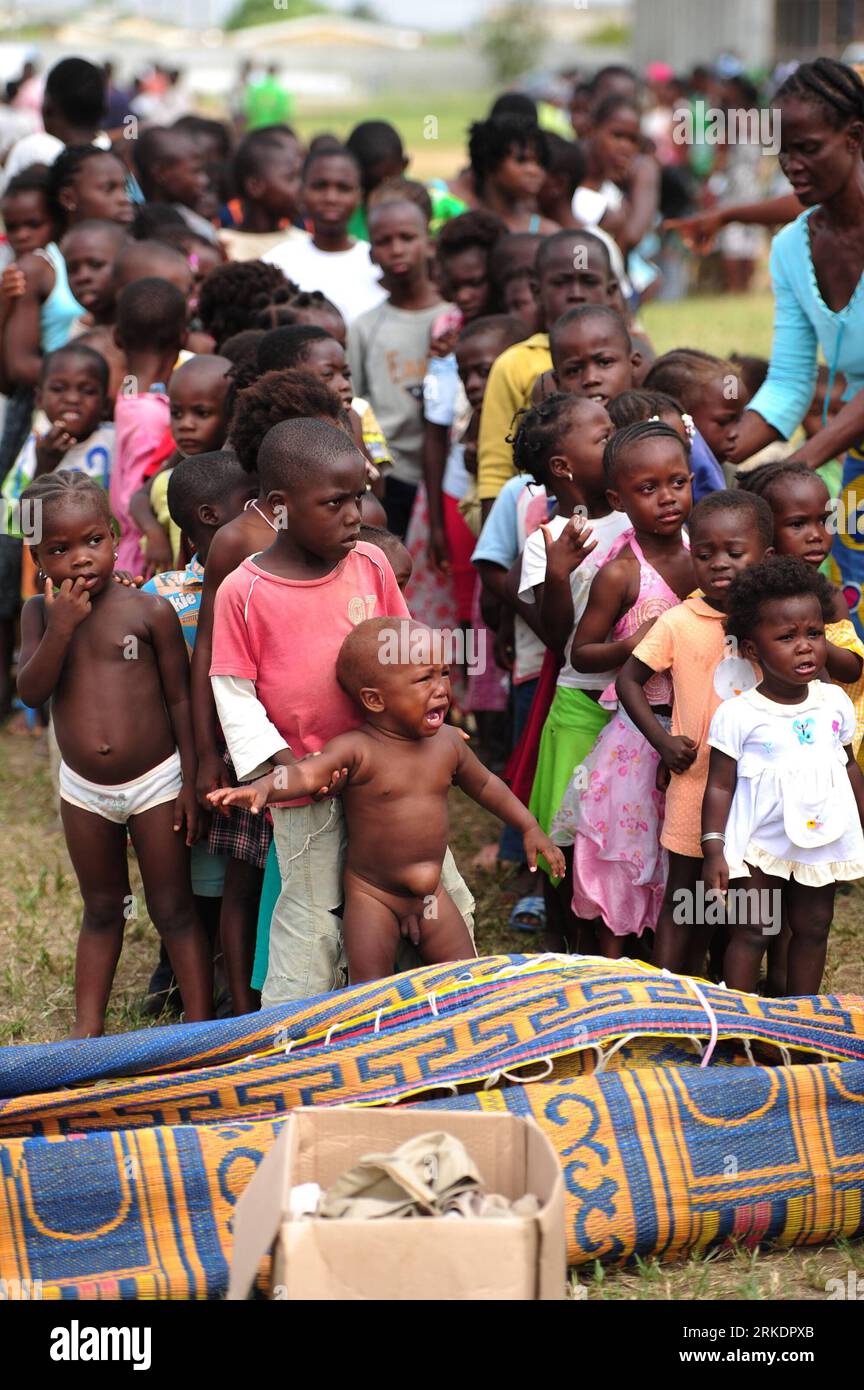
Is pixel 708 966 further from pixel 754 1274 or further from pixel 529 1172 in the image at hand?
pixel 529 1172

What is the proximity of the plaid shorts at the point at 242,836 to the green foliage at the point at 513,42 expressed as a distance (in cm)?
4526

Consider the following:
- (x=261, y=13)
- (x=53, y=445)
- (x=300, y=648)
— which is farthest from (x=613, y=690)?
(x=261, y=13)

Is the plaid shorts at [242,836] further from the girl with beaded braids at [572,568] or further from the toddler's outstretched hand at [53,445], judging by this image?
the toddler's outstretched hand at [53,445]

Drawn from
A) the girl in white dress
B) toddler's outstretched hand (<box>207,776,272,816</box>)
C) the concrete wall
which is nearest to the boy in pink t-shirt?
toddler's outstretched hand (<box>207,776,272,816</box>)

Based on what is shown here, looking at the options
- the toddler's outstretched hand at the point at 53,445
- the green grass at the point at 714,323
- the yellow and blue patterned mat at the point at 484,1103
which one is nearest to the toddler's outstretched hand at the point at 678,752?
the yellow and blue patterned mat at the point at 484,1103

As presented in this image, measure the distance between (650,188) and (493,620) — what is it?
5.66 meters

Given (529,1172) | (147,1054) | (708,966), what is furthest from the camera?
(708,966)

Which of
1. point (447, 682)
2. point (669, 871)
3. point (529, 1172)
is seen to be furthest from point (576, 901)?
point (529, 1172)

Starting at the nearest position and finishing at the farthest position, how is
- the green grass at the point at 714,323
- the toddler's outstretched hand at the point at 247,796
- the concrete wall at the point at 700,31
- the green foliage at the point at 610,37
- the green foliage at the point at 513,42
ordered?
the toddler's outstretched hand at the point at 247,796, the green grass at the point at 714,323, the concrete wall at the point at 700,31, the green foliage at the point at 513,42, the green foliage at the point at 610,37

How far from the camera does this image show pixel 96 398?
5.46 metres

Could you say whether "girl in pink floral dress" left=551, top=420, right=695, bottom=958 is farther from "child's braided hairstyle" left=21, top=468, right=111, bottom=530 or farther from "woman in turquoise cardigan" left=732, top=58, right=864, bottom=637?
"child's braided hairstyle" left=21, top=468, right=111, bottom=530

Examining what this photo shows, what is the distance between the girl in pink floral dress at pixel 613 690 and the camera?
155 inches

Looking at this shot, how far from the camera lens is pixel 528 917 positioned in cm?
481

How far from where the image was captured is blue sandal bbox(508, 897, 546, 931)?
480 centimetres
